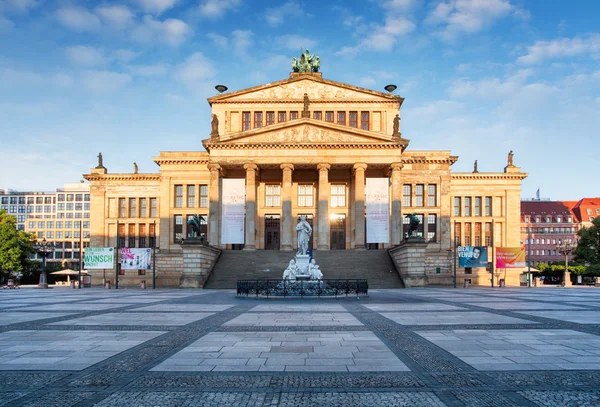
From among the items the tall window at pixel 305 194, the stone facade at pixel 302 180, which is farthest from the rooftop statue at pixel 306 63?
the tall window at pixel 305 194

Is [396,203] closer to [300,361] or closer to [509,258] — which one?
[509,258]

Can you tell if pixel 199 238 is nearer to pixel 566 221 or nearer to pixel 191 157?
pixel 191 157

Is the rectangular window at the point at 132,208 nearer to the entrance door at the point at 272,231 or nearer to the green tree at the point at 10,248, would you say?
the green tree at the point at 10,248

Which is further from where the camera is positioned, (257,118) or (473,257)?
(257,118)

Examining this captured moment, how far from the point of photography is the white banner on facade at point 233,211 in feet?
169

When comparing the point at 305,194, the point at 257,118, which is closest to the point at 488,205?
the point at 305,194

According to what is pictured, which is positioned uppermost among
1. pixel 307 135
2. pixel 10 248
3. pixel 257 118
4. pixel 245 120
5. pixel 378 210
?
pixel 257 118

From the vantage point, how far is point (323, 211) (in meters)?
51.7

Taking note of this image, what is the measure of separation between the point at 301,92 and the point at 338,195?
43.7 feet

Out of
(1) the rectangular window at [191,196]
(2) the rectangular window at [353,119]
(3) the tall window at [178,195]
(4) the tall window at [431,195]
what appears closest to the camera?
(2) the rectangular window at [353,119]

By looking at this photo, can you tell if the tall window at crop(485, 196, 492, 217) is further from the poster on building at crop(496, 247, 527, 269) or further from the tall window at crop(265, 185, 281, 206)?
the tall window at crop(265, 185, 281, 206)

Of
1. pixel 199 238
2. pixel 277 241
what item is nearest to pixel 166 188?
pixel 277 241

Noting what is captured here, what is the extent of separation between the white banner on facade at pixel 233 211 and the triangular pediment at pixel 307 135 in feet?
15.5

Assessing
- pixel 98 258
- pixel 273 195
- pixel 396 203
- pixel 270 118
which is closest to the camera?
pixel 98 258
